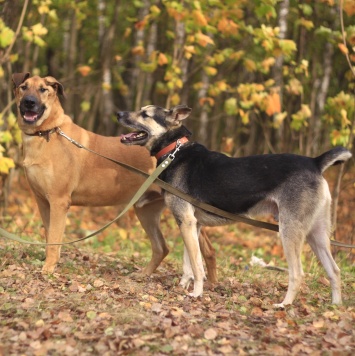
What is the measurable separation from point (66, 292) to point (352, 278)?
4077 millimetres

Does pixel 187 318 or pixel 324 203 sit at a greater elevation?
pixel 324 203

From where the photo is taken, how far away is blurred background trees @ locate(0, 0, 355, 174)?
10867mm

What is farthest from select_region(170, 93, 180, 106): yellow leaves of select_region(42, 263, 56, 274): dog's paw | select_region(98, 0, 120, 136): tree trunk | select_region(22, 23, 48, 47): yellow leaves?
select_region(42, 263, 56, 274): dog's paw

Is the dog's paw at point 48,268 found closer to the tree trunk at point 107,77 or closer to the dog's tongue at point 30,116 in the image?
the dog's tongue at point 30,116

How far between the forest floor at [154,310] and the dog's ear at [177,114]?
1952 mm

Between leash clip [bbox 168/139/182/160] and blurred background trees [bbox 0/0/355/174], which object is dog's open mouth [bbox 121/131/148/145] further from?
blurred background trees [bbox 0/0/355/174]

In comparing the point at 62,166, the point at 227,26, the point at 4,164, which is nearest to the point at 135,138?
the point at 62,166

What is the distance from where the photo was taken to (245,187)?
6.94 m

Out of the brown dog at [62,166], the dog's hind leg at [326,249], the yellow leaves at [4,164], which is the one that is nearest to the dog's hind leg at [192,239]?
the brown dog at [62,166]

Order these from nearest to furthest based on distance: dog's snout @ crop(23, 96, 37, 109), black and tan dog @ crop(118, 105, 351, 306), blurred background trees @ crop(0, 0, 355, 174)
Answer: black and tan dog @ crop(118, 105, 351, 306) → dog's snout @ crop(23, 96, 37, 109) → blurred background trees @ crop(0, 0, 355, 174)

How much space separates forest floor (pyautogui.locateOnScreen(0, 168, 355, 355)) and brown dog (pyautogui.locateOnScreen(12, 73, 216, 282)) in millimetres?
526

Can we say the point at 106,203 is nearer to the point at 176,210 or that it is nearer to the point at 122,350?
the point at 176,210

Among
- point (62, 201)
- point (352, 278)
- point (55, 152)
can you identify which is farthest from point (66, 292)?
point (352, 278)

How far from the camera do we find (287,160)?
685 cm
